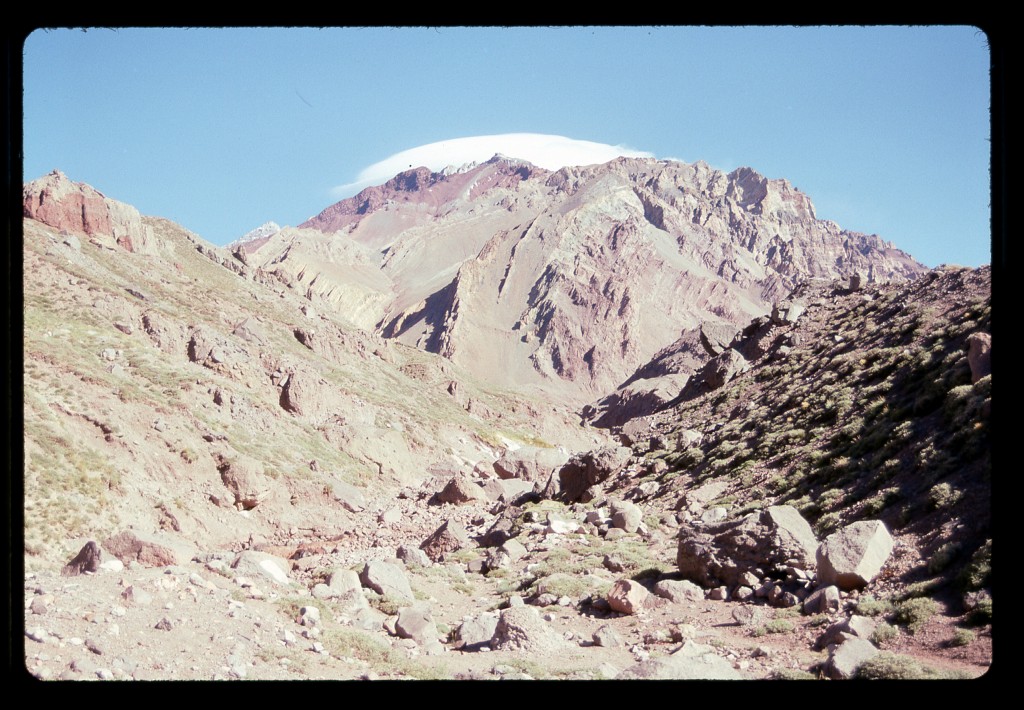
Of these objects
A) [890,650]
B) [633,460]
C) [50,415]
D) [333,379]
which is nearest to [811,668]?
[890,650]

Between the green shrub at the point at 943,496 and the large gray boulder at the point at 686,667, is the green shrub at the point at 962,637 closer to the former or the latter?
the large gray boulder at the point at 686,667

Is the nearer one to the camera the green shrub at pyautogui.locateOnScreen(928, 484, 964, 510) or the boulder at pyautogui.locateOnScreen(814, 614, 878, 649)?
the boulder at pyautogui.locateOnScreen(814, 614, 878, 649)

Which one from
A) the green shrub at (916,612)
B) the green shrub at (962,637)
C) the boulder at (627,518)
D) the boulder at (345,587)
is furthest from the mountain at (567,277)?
the green shrub at (962,637)

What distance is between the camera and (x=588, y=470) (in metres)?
19.3

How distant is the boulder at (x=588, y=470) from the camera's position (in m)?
19.0

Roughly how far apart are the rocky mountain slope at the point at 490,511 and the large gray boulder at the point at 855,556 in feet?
0.11

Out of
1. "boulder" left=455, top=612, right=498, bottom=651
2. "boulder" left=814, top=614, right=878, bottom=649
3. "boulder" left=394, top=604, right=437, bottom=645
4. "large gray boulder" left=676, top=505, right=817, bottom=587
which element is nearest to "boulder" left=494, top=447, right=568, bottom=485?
"large gray boulder" left=676, top=505, right=817, bottom=587

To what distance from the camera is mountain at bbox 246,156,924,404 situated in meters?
107

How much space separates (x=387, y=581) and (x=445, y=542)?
5.54 metres

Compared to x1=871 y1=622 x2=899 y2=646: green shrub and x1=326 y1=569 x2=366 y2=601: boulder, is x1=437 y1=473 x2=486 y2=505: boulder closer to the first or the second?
x1=326 y1=569 x2=366 y2=601: boulder

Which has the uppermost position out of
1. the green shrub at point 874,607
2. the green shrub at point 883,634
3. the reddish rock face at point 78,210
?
the reddish rock face at point 78,210

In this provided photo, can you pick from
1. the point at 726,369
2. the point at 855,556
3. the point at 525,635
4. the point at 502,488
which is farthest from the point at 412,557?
the point at 726,369

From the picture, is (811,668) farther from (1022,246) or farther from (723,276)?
(723,276)

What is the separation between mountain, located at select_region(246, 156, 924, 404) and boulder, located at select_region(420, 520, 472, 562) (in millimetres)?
53016
